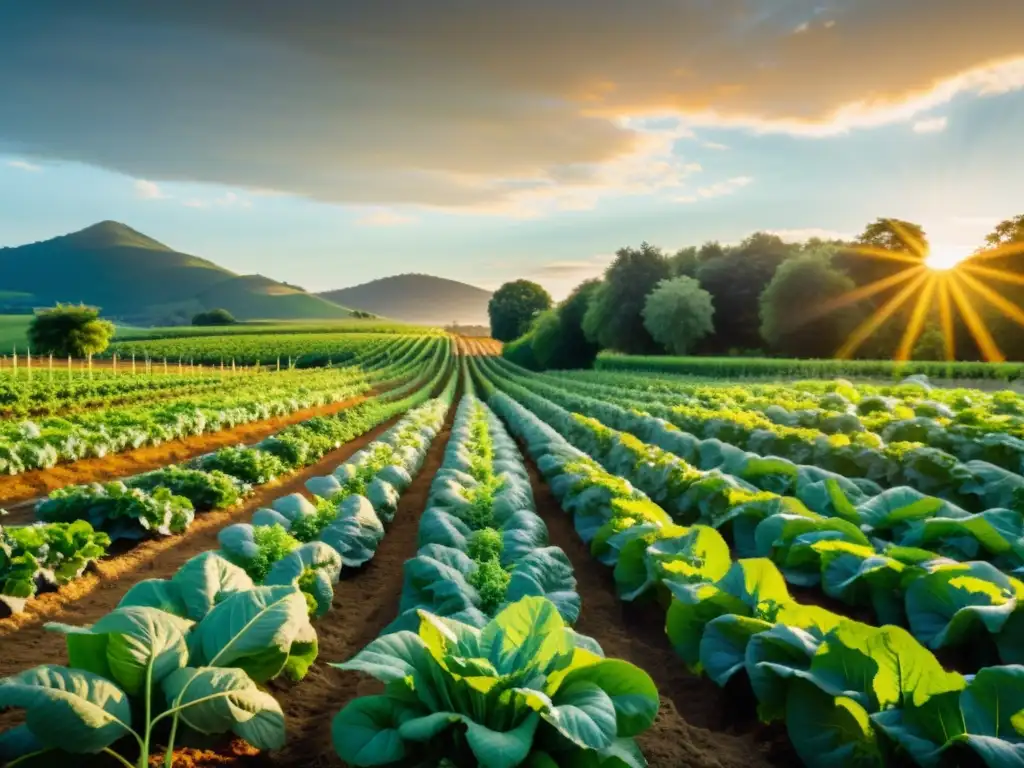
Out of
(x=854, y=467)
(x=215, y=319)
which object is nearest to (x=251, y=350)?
(x=854, y=467)

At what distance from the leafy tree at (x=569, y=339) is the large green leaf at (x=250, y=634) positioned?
6283 centimetres

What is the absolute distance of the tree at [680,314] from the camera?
4925 cm

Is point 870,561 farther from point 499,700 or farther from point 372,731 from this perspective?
point 372,731

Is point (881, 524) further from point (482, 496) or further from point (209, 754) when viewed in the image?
point (209, 754)

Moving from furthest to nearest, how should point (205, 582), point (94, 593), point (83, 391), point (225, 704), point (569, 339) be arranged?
1. point (569, 339)
2. point (83, 391)
3. point (94, 593)
4. point (205, 582)
5. point (225, 704)

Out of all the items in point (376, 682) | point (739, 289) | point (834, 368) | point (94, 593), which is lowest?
point (94, 593)

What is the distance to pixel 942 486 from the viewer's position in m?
7.81

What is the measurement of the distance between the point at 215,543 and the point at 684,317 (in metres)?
44.6

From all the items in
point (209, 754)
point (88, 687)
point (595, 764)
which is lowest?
point (209, 754)

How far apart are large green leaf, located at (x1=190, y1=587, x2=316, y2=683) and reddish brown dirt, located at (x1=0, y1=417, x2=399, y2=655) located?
245cm

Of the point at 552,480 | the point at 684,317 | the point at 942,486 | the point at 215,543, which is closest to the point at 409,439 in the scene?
the point at 552,480

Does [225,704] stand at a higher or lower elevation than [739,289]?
lower

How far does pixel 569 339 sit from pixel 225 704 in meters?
63.9

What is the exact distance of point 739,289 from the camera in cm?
5447
